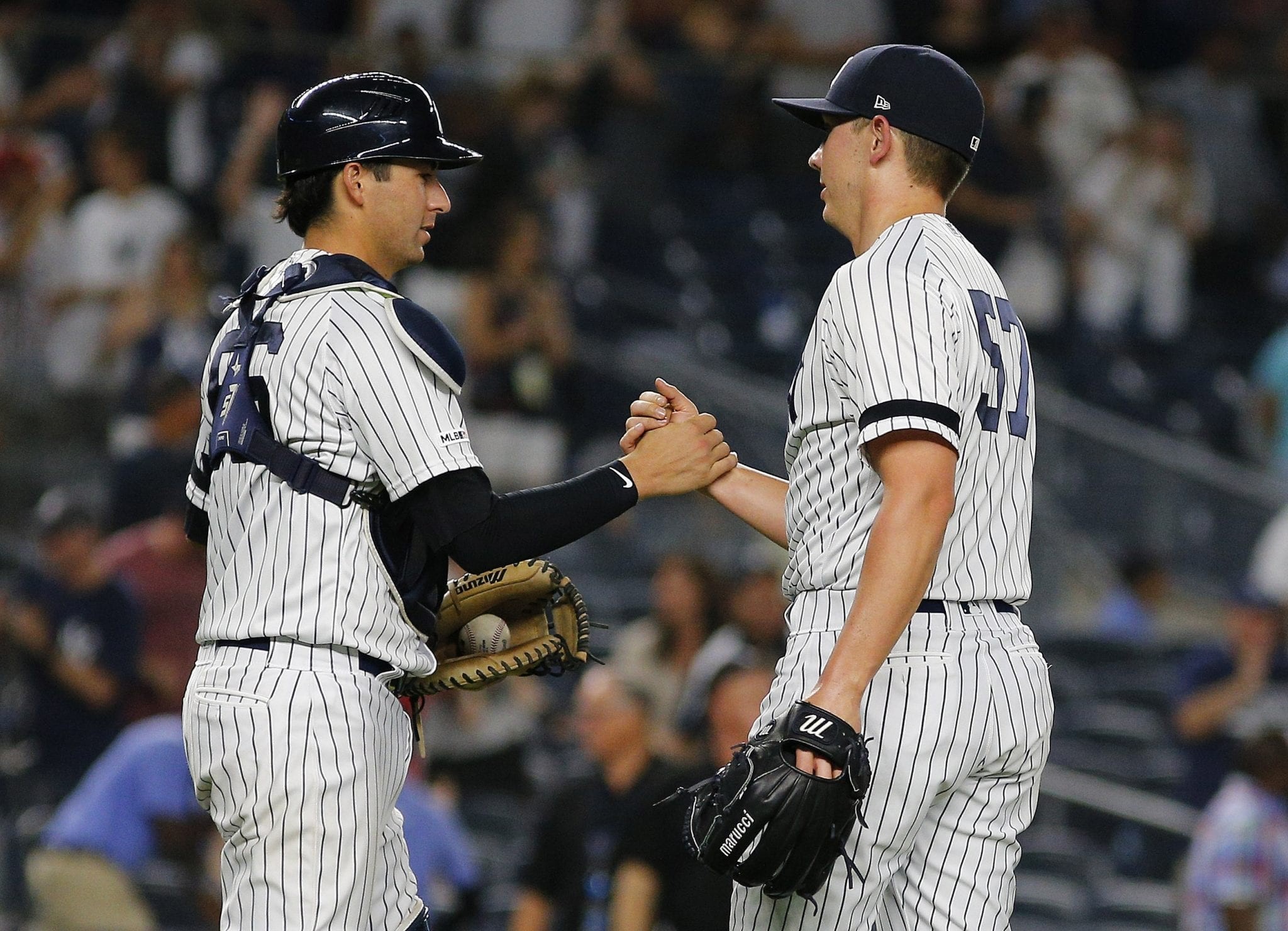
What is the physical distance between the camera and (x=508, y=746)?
801 centimetres

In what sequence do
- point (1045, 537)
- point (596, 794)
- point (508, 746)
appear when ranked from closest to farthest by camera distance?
point (596, 794) < point (508, 746) < point (1045, 537)

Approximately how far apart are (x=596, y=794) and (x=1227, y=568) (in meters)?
4.24

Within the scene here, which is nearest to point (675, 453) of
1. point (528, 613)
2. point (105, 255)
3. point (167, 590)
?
point (528, 613)

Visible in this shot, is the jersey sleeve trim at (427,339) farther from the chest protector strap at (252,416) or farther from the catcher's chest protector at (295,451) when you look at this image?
Result: the chest protector strap at (252,416)

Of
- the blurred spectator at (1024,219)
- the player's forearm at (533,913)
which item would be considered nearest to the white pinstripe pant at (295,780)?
the player's forearm at (533,913)

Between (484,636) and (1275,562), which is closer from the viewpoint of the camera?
(484,636)

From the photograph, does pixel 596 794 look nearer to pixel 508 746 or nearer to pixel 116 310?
pixel 508 746

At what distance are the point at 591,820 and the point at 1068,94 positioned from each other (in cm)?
616

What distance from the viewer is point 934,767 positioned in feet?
9.91

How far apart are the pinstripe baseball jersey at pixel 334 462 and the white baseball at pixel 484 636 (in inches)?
16.0

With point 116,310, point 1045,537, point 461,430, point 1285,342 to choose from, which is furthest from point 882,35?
point 461,430

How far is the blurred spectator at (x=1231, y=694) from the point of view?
7.49 meters

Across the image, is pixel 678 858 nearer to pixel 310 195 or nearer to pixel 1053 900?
pixel 1053 900

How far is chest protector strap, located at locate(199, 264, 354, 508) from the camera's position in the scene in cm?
317
